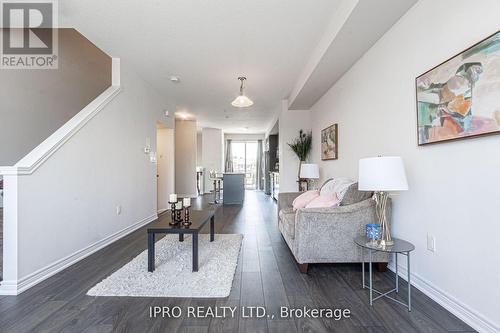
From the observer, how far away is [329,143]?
169 inches

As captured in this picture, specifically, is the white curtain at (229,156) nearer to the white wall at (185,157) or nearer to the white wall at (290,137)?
the white wall at (185,157)

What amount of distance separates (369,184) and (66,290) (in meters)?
2.65

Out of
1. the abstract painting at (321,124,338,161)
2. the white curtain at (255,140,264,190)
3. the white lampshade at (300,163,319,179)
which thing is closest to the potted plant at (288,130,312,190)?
the abstract painting at (321,124,338,161)

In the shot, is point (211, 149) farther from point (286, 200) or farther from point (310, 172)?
point (286, 200)

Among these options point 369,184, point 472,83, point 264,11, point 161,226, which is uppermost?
point 264,11

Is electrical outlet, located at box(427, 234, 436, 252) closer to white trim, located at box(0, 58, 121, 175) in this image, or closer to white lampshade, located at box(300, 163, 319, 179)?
white lampshade, located at box(300, 163, 319, 179)

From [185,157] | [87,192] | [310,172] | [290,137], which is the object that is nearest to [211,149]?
[185,157]

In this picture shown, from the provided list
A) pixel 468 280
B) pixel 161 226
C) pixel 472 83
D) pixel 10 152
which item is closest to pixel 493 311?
pixel 468 280

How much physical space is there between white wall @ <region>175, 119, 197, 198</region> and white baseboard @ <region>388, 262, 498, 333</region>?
293 inches

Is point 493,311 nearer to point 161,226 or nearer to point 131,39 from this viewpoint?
point 161,226

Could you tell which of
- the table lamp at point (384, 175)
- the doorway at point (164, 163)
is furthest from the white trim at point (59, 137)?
the table lamp at point (384, 175)

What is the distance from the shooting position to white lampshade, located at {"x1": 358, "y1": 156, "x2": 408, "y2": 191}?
1.81 m

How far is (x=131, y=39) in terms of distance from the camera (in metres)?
3.09

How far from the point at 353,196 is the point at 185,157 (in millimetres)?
6956
